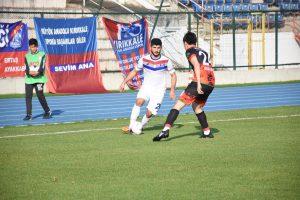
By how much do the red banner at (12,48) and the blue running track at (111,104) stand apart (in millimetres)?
1551

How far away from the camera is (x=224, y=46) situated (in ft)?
99.5

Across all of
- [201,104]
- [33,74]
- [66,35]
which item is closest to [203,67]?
[201,104]

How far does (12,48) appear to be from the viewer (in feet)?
81.4

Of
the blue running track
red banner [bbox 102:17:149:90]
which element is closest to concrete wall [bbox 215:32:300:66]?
the blue running track

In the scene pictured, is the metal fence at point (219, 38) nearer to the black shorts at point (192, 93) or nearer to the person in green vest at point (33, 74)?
the person in green vest at point (33, 74)

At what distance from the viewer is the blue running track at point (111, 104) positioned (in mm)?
18938

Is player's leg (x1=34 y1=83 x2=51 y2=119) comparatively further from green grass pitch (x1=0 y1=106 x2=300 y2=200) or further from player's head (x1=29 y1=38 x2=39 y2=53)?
green grass pitch (x1=0 y1=106 x2=300 y2=200)

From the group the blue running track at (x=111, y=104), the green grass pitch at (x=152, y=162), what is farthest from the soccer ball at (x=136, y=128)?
the blue running track at (x=111, y=104)

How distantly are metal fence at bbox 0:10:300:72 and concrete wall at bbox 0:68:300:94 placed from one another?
279 mm

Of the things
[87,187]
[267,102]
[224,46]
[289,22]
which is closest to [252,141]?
[87,187]

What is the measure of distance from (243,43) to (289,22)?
699 cm

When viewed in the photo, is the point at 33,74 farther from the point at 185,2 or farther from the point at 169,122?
the point at 185,2

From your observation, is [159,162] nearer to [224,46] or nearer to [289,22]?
[224,46]

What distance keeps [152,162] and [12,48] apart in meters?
14.8
